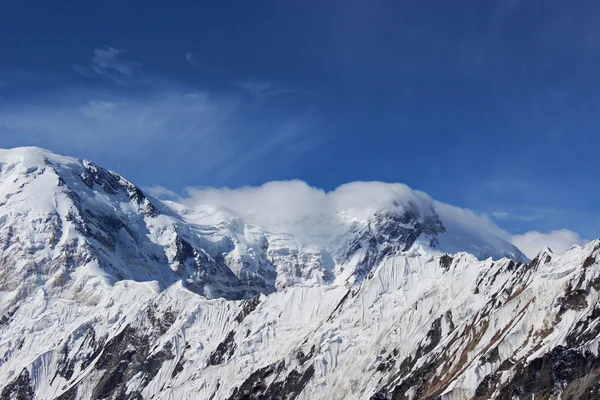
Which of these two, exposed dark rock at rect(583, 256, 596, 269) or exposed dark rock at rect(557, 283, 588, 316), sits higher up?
exposed dark rock at rect(583, 256, 596, 269)

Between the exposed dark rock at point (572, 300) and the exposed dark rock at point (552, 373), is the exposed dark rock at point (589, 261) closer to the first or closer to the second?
the exposed dark rock at point (572, 300)

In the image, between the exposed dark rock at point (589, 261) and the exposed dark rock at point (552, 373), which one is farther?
the exposed dark rock at point (589, 261)

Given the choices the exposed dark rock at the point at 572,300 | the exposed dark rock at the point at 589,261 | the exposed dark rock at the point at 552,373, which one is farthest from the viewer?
the exposed dark rock at the point at 589,261

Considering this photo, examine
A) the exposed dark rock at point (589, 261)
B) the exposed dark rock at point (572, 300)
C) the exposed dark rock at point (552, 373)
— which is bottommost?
the exposed dark rock at point (552, 373)

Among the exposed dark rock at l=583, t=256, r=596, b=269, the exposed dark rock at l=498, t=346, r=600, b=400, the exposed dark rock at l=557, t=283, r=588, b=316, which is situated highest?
the exposed dark rock at l=583, t=256, r=596, b=269

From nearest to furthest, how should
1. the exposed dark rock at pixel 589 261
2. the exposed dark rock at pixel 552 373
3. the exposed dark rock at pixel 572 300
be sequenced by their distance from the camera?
the exposed dark rock at pixel 552 373 < the exposed dark rock at pixel 572 300 < the exposed dark rock at pixel 589 261

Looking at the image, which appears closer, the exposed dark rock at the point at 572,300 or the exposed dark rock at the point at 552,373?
the exposed dark rock at the point at 552,373

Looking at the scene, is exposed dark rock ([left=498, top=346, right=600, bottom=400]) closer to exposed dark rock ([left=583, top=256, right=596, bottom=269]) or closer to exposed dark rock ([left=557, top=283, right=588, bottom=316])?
exposed dark rock ([left=557, top=283, right=588, bottom=316])

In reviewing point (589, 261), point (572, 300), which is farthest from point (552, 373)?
point (589, 261)

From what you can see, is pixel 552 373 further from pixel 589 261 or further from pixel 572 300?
pixel 589 261

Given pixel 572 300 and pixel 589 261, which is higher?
pixel 589 261

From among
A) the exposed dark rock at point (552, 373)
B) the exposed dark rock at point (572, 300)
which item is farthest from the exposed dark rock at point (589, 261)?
the exposed dark rock at point (552, 373)

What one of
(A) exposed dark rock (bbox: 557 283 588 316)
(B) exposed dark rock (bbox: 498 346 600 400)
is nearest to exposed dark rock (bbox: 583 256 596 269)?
(A) exposed dark rock (bbox: 557 283 588 316)

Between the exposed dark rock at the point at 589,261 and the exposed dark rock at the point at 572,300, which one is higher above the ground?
the exposed dark rock at the point at 589,261
